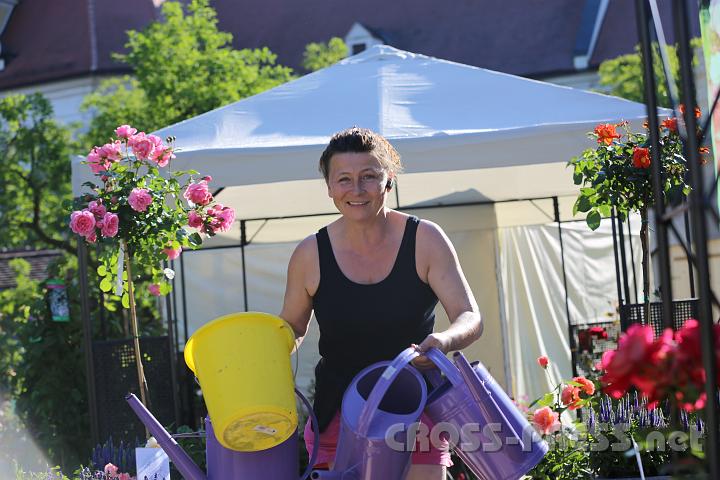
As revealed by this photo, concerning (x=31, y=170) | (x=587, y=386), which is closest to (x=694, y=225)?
(x=587, y=386)

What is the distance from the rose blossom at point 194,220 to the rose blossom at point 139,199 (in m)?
0.23

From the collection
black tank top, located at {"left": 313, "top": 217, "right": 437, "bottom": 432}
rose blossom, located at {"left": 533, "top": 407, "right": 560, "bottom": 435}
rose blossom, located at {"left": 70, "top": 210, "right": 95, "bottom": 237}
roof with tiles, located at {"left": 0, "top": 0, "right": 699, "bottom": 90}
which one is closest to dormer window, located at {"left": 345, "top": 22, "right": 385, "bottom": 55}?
roof with tiles, located at {"left": 0, "top": 0, "right": 699, "bottom": 90}

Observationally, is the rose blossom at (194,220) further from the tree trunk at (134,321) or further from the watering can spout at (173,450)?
the watering can spout at (173,450)

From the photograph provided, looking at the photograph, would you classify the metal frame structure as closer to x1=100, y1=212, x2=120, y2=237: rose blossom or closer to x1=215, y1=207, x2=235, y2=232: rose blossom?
x1=100, y1=212, x2=120, y2=237: rose blossom

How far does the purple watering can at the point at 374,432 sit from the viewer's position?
6.70 feet

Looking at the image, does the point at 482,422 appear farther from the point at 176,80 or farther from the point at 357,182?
the point at 176,80

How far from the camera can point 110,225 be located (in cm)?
407

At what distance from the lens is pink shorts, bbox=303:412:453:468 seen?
7.47 feet

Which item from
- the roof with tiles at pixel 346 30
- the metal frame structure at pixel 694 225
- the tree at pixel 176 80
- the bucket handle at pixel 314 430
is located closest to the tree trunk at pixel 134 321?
the bucket handle at pixel 314 430

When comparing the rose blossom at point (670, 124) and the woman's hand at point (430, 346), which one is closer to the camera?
the woman's hand at point (430, 346)

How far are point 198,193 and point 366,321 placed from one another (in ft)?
6.50

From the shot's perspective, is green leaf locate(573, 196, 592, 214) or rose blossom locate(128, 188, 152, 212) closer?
rose blossom locate(128, 188, 152, 212)

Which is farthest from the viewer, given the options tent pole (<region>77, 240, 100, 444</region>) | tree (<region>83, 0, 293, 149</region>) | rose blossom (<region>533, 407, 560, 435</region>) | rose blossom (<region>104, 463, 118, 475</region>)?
tree (<region>83, 0, 293, 149</region>)

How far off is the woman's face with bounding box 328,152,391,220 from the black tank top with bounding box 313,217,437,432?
4.7 inches
